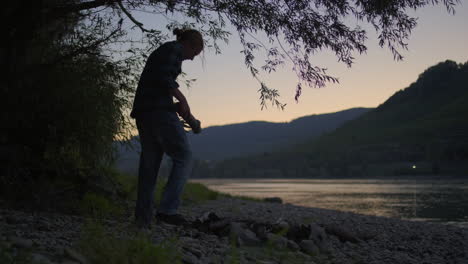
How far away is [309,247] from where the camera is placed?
646cm

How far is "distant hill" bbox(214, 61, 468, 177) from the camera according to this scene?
101250 millimetres

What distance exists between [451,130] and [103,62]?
142 metres

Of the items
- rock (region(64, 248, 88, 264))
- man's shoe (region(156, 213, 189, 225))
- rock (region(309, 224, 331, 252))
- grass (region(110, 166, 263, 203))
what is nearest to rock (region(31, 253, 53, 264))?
rock (region(64, 248, 88, 264))

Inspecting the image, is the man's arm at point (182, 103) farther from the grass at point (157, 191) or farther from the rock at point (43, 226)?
the grass at point (157, 191)

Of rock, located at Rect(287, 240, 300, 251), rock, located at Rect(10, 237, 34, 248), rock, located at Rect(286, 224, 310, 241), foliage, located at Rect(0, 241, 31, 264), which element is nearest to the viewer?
foliage, located at Rect(0, 241, 31, 264)

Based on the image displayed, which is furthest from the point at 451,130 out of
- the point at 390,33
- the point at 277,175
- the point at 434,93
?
the point at 390,33

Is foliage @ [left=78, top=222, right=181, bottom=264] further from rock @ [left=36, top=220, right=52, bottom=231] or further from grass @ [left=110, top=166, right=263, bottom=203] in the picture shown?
grass @ [left=110, top=166, right=263, bottom=203]

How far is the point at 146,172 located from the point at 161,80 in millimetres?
1128

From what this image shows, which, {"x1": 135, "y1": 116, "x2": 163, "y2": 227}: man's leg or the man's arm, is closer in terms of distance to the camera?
the man's arm

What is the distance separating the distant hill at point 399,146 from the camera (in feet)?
332

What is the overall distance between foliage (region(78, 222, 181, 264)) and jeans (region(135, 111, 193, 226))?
1408 mm

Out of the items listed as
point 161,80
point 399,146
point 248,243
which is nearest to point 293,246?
point 248,243

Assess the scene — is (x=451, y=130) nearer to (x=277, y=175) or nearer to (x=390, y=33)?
(x=277, y=175)

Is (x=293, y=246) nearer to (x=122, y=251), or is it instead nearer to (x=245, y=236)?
(x=245, y=236)
